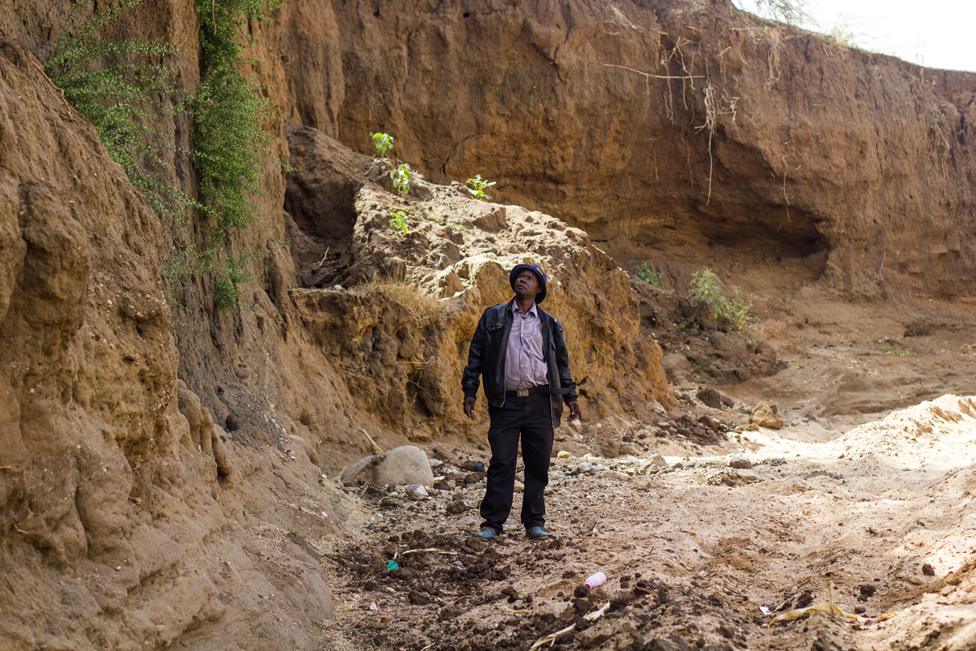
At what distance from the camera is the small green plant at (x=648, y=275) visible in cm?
1830

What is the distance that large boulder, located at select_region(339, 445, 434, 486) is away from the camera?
22.6 ft

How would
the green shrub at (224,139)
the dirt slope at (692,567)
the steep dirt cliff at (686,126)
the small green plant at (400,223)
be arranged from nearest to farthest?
the dirt slope at (692,567), the green shrub at (224,139), the small green plant at (400,223), the steep dirt cliff at (686,126)

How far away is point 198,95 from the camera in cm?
648

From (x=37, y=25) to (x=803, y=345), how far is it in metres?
15.4

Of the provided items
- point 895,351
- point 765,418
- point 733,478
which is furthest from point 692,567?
point 895,351

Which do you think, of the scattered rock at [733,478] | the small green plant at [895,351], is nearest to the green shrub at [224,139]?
the scattered rock at [733,478]

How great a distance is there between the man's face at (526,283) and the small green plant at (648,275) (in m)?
12.5

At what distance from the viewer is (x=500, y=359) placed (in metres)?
5.82

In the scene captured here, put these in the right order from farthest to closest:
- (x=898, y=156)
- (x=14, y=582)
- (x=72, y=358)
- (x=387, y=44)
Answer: (x=898, y=156) < (x=387, y=44) < (x=72, y=358) < (x=14, y=582)

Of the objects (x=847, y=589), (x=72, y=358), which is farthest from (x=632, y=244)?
(x=72, y=358)

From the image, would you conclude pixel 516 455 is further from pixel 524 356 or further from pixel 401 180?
pixel 401 180

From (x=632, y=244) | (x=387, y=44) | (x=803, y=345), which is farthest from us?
(x=632, y=244)

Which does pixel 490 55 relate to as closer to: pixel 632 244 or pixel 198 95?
pixel 632 244

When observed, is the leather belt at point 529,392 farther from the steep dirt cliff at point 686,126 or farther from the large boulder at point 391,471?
the steep dirt cliff at point 686,126
